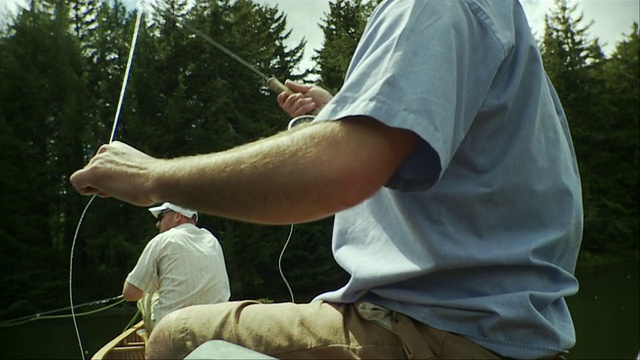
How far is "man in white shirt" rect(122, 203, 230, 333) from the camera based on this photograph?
14.0 ft

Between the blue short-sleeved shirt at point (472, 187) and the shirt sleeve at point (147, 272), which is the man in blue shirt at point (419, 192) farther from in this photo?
the shirt sleeve at point (147, 272)

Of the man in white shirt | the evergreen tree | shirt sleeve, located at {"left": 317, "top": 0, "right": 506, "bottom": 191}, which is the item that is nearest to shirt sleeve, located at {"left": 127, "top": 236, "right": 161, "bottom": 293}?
the man in white shirt

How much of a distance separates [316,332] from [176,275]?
3.44 m

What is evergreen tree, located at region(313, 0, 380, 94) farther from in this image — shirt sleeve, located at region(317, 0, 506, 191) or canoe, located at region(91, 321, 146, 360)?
→ shirt sleeve, located at region(317, 0, 506, 191)

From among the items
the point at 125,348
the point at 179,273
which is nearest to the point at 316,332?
the point at 125,348

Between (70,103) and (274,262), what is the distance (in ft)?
22.7

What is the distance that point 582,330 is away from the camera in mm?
12305

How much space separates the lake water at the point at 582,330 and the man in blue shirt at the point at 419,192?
1006 cm

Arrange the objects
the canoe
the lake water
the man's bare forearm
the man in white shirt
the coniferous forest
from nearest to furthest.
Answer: the man's bare forearm, the canoe, the man in white shirt, the lake water, the coniferous forest

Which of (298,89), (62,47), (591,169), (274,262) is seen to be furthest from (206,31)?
(298,89)

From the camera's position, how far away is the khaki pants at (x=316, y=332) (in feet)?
2.98

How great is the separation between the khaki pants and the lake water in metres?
10.1

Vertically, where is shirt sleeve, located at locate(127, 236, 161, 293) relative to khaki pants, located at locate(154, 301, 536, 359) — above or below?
below

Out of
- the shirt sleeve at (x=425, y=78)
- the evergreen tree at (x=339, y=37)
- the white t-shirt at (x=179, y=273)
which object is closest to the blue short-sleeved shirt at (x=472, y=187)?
the shirt sleeve at (x=425, y=78)
